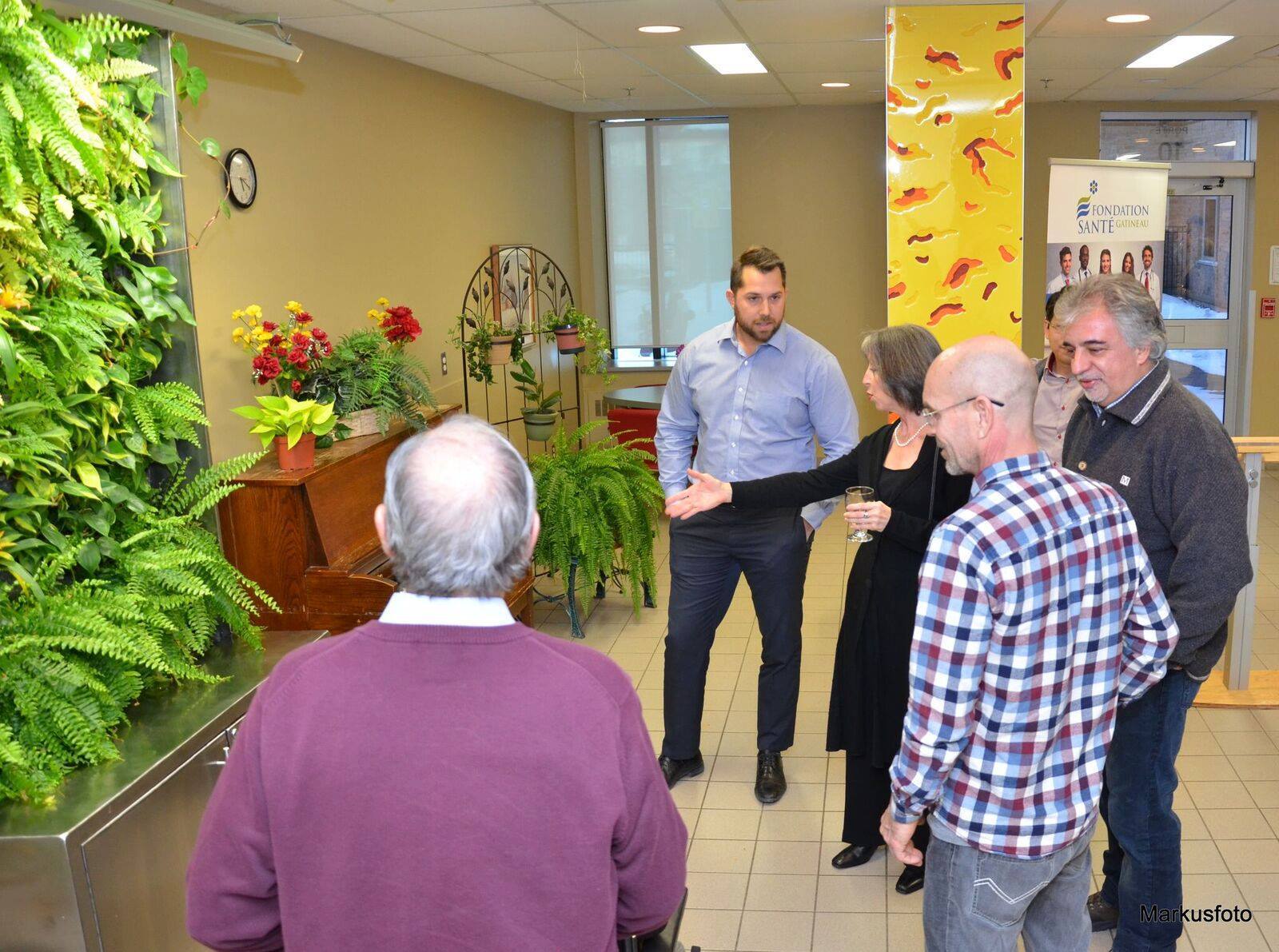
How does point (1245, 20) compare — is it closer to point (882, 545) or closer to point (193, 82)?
point (882, 545)

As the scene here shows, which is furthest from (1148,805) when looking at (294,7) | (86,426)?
(294,7)

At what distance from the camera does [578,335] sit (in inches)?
303

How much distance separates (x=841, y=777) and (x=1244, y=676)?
70.5 inches

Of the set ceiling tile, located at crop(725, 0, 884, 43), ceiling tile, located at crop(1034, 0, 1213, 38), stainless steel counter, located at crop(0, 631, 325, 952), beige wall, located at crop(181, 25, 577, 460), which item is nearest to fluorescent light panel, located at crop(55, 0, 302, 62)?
beige wall, located at crop(181, 25, 577, 460)

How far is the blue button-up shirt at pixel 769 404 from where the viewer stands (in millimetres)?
3840

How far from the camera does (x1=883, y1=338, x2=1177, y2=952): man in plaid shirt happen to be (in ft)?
6.26

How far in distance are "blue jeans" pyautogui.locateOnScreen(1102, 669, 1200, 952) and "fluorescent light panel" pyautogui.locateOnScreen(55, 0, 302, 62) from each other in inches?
116

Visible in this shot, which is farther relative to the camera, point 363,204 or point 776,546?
point 363,204

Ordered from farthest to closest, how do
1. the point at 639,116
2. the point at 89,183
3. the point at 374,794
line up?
1. the point at 639,116
2. the point at 89,183
3. the point at 374,794

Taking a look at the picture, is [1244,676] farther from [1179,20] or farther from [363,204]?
[363,204]

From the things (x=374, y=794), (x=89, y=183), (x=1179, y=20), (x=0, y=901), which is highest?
(x=1179, y=20)

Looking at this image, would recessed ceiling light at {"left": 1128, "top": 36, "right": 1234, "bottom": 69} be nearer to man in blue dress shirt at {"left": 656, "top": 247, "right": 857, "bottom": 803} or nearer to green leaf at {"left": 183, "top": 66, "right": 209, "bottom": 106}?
man in blue dress shirt at {"left": 656, "top": 247, "right": 857, "bottom": 803}

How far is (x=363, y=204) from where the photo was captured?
19.3 feet

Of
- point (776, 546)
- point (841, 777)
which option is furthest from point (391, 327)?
point (841, 777)
